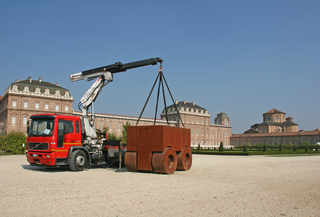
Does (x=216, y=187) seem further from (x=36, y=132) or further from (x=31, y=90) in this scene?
(x=31, y=90)

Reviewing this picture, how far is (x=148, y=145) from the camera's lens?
12.4m

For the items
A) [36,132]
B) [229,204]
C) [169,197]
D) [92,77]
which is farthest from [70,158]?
[229,204]

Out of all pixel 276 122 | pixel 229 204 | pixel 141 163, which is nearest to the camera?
pixel 229 204

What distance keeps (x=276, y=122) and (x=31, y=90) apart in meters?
89.6

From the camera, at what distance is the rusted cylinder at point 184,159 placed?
44.6 ft

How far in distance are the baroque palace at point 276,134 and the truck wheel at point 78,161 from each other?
82.4m

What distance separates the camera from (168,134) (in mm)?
12516

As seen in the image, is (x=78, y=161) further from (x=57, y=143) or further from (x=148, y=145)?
(x=148, y=145)

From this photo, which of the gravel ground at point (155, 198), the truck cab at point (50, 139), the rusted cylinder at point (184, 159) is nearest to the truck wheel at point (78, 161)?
the truck cab at point (50, 139)

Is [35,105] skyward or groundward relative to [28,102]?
groundward

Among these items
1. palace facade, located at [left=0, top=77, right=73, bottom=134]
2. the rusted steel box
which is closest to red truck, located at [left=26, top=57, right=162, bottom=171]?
the rusted steel box

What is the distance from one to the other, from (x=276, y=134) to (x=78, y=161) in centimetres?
8518

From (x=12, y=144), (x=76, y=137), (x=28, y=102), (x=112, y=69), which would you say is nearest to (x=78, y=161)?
(x=76, y=137)

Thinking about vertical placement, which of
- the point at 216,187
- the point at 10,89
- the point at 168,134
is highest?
the point at 10,89
